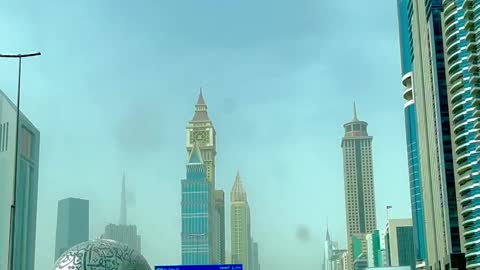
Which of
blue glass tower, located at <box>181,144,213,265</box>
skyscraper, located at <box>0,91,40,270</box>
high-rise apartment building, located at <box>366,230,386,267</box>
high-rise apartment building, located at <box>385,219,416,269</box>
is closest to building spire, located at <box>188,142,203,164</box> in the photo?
blue glass tower, located at <box>181,144,213,265</box>

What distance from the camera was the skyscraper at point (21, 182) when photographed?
395 ft

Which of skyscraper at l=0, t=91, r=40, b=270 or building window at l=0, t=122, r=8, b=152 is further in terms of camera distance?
building window at l=0, t=122, r=8, b=152

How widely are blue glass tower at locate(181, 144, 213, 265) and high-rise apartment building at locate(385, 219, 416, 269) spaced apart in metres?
52.4

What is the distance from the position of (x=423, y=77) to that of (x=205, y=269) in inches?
2683

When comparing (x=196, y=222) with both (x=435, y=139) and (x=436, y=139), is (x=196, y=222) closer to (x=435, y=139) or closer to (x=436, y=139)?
(x=435, y=139)

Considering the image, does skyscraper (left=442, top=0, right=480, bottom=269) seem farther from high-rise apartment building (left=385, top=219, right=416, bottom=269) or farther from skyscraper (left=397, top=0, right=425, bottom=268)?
high-rise apartment building (left=385, top=219, right=416, bottom=269)

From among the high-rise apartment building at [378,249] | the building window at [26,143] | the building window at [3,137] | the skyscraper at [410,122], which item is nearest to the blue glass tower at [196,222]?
the high-rise apartment building at [378,249]

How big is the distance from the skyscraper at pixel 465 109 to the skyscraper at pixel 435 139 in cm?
74

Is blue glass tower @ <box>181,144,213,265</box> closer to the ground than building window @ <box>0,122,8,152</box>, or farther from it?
closer to the ground

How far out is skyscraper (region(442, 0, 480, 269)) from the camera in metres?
78.6

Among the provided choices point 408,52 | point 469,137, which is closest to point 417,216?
point 408,52

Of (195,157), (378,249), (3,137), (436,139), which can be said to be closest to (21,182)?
(3,137)

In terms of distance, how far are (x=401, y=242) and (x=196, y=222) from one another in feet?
186

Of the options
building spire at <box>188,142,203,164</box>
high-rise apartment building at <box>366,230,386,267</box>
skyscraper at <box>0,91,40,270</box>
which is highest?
building spire at <box>188,142,203,164</box>
